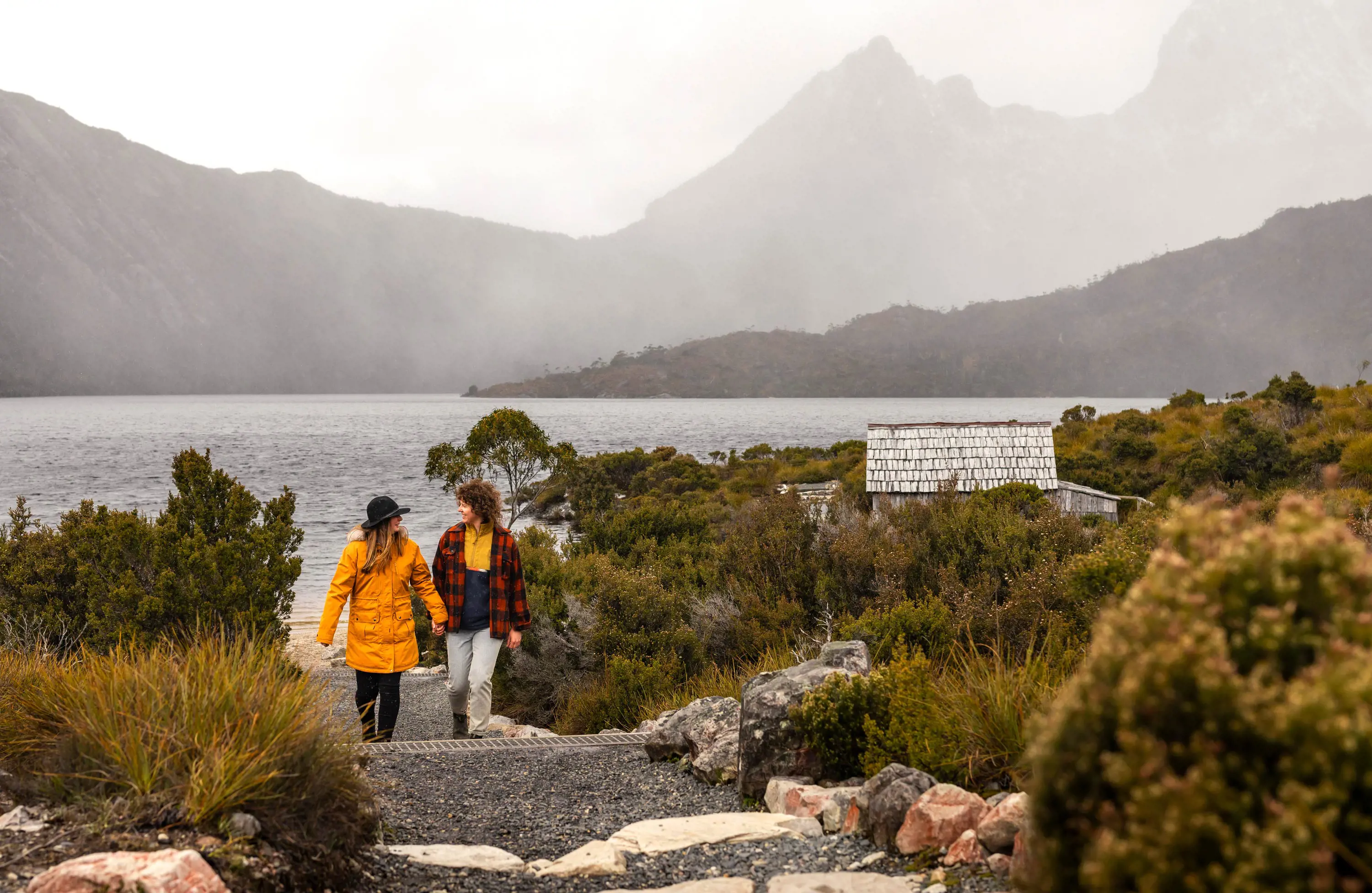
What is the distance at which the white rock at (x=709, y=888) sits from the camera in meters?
4.00

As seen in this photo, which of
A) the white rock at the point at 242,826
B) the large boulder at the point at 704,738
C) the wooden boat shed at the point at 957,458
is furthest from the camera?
the wooden boat shed at the point at 957,458

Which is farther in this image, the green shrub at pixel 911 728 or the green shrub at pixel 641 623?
the green shrub at pixel 641 623

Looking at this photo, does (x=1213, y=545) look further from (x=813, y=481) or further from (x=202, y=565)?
(x=813, y=481)

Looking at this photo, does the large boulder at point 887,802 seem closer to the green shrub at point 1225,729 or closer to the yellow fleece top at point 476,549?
the green shrub at point 1225,729

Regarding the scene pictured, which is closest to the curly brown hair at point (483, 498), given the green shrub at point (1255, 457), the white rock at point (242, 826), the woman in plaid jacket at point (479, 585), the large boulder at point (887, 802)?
the woman in plaid jacket at point (479, 585)

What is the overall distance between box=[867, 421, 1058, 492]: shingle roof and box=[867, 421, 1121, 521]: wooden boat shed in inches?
0.4

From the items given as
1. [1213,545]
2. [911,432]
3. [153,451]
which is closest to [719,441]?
[153,451]

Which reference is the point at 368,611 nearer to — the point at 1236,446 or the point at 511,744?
the point at 511,744

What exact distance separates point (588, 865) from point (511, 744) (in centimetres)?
342

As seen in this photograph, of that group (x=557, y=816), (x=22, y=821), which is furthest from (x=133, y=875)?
(x=557, y=816)

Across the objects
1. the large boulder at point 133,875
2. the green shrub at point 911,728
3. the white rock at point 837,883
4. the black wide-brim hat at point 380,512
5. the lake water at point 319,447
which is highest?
the black wide-brim hat at point 380,512

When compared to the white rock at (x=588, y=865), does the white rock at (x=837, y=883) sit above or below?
above

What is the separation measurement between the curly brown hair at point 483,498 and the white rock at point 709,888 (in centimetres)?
419

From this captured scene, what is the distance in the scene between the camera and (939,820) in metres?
4.38
